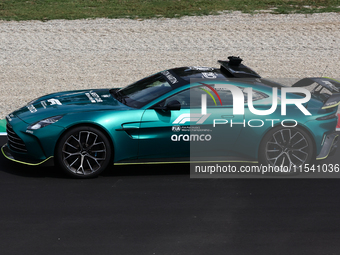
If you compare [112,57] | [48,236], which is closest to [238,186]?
[48,236]

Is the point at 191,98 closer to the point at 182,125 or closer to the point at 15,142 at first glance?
the point at 182,125

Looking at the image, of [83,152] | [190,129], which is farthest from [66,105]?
[190,129]

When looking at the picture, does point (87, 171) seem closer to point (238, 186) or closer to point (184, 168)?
point (184, 168)

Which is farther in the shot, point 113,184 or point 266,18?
point 266,18

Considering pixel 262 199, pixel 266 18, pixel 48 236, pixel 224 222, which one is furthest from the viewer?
pixel 266 18

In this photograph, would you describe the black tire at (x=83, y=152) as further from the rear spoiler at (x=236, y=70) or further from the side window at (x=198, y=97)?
the rear spoiler at (x=236, y=70)

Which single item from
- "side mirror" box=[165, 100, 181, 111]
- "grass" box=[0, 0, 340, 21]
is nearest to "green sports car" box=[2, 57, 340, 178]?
"side mirror" box=[165, 100, 181, 111]

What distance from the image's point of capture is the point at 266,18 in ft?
61.0

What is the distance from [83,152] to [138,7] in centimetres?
1513

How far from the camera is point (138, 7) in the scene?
66.5 feet

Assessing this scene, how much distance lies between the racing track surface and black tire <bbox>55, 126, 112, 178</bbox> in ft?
0.54

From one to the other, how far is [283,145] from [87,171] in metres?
2.71

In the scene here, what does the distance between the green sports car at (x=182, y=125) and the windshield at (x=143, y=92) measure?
0.8 inches

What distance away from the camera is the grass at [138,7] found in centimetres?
1906
